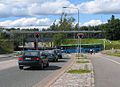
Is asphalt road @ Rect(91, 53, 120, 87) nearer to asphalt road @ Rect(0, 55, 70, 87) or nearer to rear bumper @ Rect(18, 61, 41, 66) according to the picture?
asphalt road @ Rect(0, 55, 70, 87)

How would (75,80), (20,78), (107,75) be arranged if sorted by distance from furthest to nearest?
(107,75) < (20,78) < (75,80)

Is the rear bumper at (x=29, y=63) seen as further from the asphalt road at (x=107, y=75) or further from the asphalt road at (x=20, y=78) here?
the asphalt road at (x=107, y=75)

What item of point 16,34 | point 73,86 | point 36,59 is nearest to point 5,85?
point 73,86

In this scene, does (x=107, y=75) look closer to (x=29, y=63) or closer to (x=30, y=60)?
(x=29, y=63)

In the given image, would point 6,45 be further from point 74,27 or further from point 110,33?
point 110,33

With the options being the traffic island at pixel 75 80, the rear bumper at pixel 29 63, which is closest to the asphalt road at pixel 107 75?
the traffic island at pixel 75 80

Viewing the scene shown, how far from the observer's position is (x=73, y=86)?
15836mm

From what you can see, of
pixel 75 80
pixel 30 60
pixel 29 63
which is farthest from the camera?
A: pixel 30 60

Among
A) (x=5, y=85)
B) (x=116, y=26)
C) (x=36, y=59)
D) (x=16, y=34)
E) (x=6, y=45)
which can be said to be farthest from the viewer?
(x=116, y=26)

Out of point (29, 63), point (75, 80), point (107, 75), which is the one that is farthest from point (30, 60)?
point (75, 80)

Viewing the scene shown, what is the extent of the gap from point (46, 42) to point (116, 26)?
3221cm

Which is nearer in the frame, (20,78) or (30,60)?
(20,78)

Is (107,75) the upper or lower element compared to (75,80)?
lower

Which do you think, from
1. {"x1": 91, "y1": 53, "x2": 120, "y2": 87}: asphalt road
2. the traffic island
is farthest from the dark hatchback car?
the traffic island
